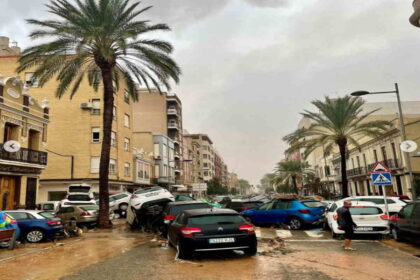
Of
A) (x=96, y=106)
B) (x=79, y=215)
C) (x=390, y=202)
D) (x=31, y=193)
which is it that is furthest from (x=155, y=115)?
(x=390, y=202)

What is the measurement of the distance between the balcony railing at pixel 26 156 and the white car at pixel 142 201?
993 cm

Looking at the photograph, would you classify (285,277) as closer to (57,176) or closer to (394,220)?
(394,220)

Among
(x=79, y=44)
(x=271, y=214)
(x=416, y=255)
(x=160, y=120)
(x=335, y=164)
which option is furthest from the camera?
(x=160, y=120)

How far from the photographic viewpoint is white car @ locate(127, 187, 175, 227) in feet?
56.6

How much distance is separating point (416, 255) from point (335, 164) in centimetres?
5486

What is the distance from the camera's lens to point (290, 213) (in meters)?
16.6

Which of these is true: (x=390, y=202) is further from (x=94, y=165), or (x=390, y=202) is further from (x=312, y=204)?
(x=94, y=165)

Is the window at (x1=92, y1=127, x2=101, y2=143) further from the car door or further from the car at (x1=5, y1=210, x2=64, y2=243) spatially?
the car door

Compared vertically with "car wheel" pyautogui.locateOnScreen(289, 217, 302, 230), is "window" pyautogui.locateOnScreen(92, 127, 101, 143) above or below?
above

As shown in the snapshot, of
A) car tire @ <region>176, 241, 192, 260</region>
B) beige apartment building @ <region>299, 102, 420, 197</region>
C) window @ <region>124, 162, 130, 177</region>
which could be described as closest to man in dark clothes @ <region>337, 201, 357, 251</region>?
car tire @ <region>176, 241, 192, 260</region>

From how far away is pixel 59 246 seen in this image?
41.0ft

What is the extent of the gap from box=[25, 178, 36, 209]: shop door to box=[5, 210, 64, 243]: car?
41.9 ft

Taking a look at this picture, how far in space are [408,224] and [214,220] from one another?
6274mm

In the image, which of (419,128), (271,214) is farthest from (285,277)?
(419,128)
